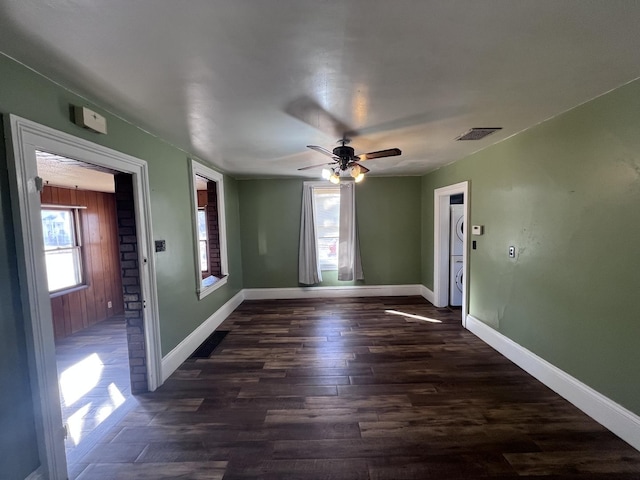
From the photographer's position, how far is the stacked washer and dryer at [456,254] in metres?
4.41

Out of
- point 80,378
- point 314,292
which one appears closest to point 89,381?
point 80,378

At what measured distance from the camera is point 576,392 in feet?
6.97

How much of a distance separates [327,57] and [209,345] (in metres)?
3.28

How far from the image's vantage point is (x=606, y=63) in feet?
4.78

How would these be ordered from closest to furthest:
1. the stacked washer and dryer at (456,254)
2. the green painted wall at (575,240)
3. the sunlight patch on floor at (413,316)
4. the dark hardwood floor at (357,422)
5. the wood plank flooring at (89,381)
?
the dark hardwood floor at (357,422) → the green painted wall at (575,240) → the wood plank flooring at (89,381) → the sunlight patch on floor at (413,316) → the stacked washer and dryer at (456,254)

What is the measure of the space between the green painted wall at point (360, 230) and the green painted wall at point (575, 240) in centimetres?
212

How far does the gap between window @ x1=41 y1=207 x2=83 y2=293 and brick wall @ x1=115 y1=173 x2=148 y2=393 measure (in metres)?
2.55

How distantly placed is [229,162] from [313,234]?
2.06 meters

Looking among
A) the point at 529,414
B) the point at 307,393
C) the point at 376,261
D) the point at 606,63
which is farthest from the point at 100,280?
the point at 606,63

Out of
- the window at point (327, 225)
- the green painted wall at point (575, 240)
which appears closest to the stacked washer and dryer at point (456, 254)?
the green painted wall at point (575, 240)

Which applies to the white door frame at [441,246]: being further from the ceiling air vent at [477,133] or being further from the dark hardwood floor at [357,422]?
the ceiling air vent at [477,133]

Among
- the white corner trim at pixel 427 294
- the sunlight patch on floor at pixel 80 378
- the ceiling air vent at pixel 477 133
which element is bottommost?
the sunlight patch on floor at pixel 80 378

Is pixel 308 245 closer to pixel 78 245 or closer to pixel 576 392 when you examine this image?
pixel 78 245

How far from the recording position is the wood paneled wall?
12.5 feet
